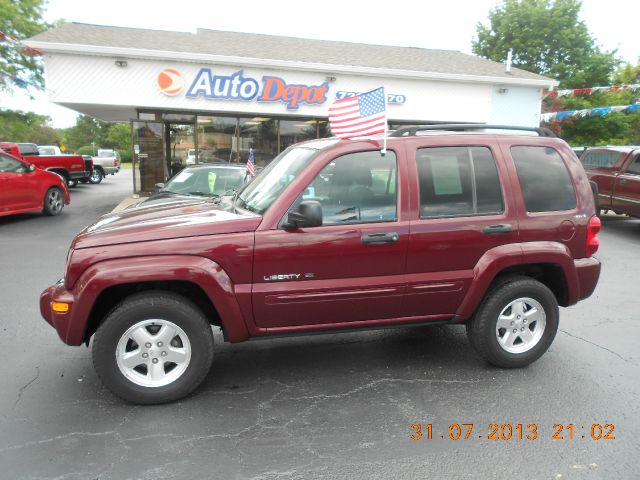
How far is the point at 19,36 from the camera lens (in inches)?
1000

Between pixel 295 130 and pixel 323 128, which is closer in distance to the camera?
pixel 295 130

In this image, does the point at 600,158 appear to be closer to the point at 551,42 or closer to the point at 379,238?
the point at 379,238

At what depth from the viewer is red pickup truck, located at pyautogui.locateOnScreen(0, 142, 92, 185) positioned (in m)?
17.2

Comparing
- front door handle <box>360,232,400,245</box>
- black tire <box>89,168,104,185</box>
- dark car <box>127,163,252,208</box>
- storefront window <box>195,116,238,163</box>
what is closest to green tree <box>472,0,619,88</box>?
storefront window <box>195,116,238,163</box>

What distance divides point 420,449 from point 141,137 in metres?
14.4

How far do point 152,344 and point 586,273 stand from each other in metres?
3.37

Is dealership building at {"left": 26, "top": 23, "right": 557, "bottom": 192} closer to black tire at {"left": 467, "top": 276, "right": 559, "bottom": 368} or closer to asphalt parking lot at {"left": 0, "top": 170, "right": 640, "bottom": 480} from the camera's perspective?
asphalt parking lot at {"left": 0, "top": 170, "right": 640, "bottom": 480}

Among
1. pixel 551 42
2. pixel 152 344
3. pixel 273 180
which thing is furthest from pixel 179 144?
pixel 551 42

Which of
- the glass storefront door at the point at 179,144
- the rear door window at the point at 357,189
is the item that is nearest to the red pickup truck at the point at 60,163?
the glass storefront door at the point at 179,144

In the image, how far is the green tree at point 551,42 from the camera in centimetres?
3512

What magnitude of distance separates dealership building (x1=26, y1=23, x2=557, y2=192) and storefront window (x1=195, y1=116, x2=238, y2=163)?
33 mm

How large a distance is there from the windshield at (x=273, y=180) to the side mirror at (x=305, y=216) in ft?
0.84

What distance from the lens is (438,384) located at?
369 cm

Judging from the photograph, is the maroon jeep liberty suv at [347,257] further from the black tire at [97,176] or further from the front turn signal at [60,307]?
the black tire at [97,176]
